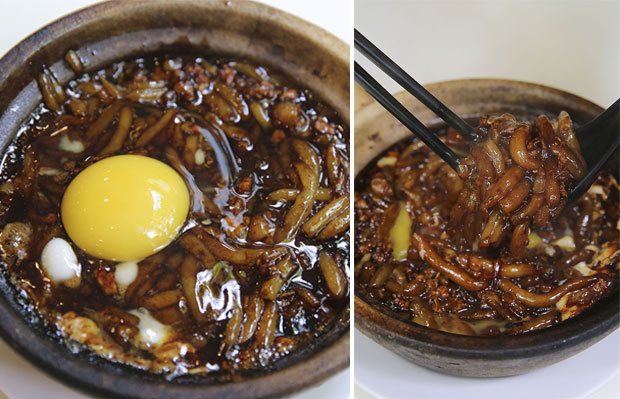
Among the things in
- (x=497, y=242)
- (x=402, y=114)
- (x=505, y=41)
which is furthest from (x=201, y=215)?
(x=505, y=41)

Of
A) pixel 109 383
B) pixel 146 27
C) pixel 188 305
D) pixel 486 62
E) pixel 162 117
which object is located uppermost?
pixel 486 62

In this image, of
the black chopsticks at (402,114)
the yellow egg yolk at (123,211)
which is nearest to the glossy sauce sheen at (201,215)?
the yellow egg yolk at (123,211)

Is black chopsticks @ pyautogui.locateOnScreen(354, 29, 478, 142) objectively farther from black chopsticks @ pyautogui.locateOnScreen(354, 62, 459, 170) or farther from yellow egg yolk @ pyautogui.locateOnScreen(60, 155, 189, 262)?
yellow egg yolk @ pyautogui.locateOnScreen(60, 155, 189, 262)

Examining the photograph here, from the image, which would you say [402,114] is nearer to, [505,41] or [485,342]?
[485,342]

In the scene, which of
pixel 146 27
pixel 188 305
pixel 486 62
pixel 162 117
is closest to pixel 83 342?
pixel 188 305

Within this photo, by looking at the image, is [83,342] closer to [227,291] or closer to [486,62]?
[227,291]

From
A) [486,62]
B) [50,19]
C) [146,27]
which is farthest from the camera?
[486,62]
